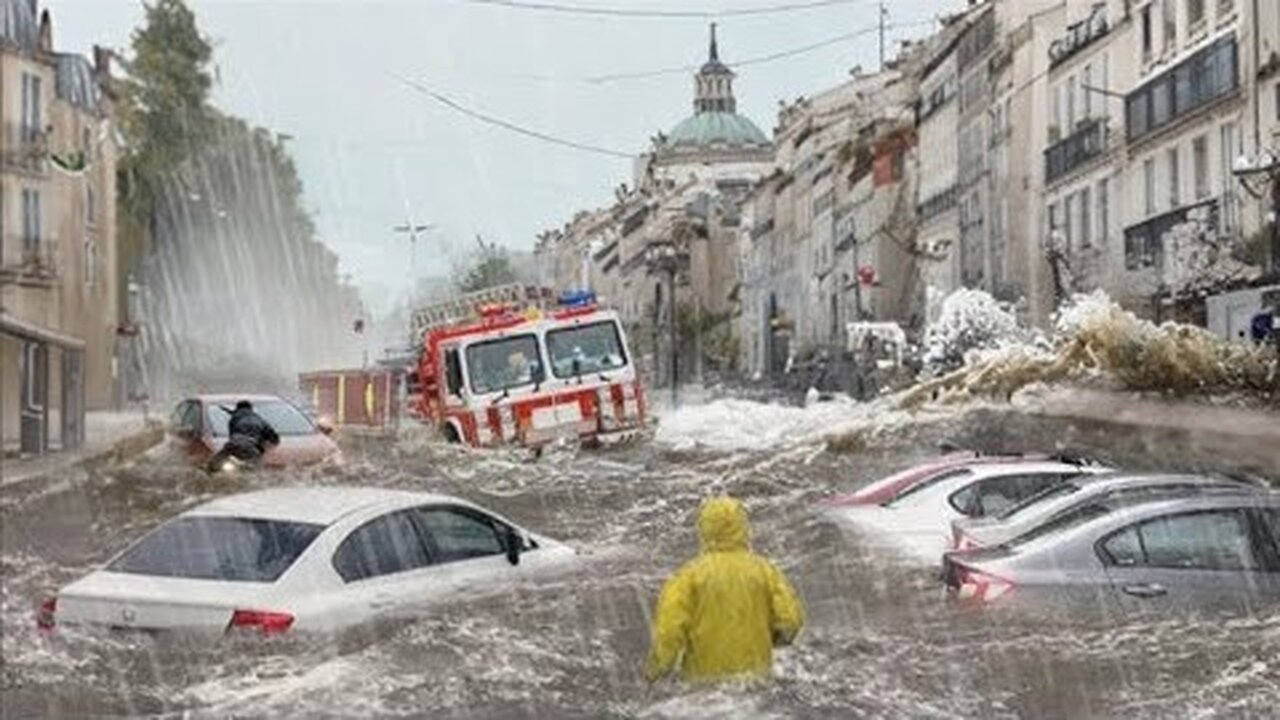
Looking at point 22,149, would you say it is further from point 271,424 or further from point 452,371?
point 452,371

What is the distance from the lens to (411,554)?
8.43 m

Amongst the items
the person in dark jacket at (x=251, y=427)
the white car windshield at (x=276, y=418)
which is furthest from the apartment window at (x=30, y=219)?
the person in dark jacket at (x=251, y=427)

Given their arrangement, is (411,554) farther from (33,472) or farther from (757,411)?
(757,411)

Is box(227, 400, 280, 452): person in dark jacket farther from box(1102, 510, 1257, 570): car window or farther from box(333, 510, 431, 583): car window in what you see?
box(1102, 510, 1257, 570): car window

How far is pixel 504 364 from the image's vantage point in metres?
17.9

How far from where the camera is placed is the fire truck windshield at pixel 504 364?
17688 millimetres

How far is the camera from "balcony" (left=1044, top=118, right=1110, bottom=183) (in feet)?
51.3

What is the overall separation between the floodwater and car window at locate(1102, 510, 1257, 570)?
0.30 metres

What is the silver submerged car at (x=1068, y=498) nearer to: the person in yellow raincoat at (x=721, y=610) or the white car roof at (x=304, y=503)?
the white car roof at (x=304, y=503)

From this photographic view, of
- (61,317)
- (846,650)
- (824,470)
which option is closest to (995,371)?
(824,470)

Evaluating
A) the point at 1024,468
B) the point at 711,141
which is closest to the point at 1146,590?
the point at 1024,468

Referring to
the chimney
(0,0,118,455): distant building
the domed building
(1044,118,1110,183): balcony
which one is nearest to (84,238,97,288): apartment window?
(0,0,118,455): distant building

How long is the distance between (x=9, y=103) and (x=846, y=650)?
5.19 metres

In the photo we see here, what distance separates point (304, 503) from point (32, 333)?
257 centimetres
